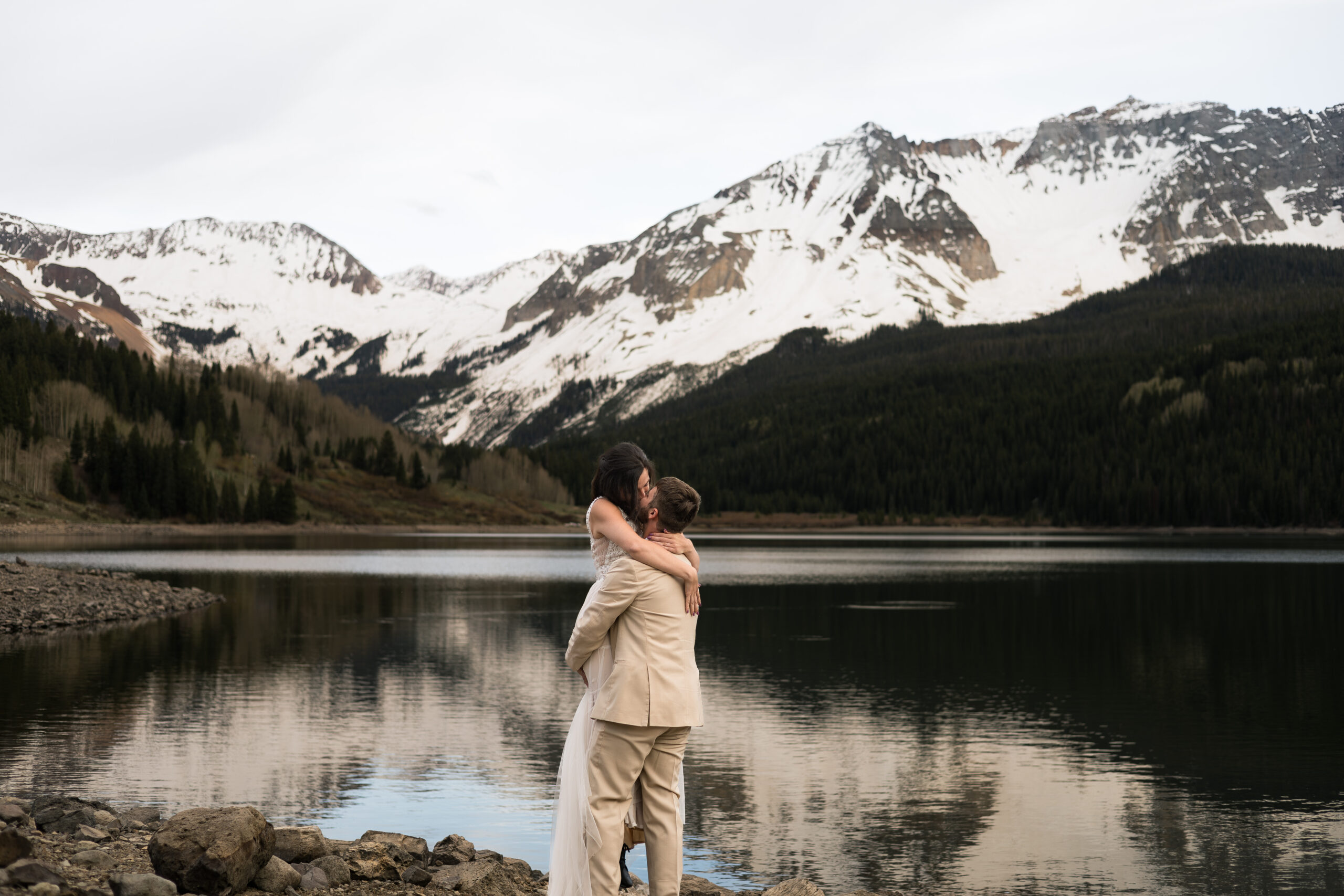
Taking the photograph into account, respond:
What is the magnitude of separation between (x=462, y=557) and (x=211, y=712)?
84.6m

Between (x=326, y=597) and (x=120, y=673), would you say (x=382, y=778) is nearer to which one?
(x=120, y=673)

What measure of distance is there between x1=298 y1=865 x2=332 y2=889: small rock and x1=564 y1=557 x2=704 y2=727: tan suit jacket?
5488 mm

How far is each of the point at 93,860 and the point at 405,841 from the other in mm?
3922

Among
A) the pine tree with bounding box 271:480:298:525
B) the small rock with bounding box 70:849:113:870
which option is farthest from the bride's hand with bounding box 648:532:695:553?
the pine tree with bounding box 271:480:298:525

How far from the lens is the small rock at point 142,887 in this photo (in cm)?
1194

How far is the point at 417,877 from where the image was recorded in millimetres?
14641

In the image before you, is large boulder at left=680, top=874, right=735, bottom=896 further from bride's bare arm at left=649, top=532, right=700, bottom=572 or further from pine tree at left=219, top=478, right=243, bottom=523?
pine tree at left=219, top=478, right=243, bottom=523

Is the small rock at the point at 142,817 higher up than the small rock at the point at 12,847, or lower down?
lower down

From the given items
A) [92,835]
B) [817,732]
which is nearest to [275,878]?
[92,835]

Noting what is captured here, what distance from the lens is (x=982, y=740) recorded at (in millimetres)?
27406

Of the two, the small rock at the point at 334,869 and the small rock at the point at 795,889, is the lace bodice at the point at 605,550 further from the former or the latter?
the small rock at the point at 334,869

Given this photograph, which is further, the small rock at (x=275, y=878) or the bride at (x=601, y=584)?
the small rock at (x=275, y=878)

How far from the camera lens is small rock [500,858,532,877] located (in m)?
15.8

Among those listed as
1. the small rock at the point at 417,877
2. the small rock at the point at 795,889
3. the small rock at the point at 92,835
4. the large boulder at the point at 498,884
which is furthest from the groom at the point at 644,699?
the small rock at the point at 92,835
